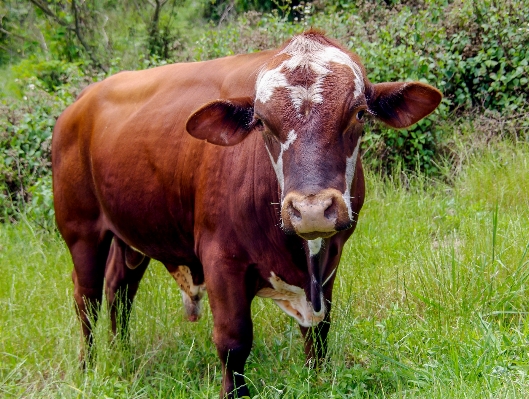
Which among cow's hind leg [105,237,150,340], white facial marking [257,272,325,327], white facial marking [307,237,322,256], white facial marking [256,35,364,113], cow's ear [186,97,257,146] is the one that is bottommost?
cow's hind leg [105,237,150,340]

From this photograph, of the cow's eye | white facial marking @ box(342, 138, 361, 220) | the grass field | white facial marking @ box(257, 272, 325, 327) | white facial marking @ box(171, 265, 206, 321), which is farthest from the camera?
white facial marking @ box(171, 265, 206, 321)

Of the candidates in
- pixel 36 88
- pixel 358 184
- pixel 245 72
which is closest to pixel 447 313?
pixel 358 184

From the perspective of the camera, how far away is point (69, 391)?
12.1ft

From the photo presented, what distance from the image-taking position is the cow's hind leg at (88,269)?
482cm

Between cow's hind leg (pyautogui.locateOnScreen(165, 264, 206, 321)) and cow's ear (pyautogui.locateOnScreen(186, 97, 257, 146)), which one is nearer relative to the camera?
cow's ear (pyautogui.locateOnScreen(186, 97, 257, 146))

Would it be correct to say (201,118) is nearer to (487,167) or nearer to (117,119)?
(117,119)

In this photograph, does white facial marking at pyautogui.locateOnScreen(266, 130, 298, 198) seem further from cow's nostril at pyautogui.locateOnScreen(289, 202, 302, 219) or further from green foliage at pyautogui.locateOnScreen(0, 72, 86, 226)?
green foliage at pyautogui.locateOnScreen(0, 72, 86, 226)

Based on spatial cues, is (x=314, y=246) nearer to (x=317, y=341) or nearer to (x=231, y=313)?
(x=231, y=313)

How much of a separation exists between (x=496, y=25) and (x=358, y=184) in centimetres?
492

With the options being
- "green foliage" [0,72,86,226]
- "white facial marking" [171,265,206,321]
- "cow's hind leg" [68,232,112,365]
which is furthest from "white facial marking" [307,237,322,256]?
"green foliage" [0,72,86,226]

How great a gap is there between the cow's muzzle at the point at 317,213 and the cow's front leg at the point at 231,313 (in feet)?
2.54

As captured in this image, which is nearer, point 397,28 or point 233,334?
point 233,334

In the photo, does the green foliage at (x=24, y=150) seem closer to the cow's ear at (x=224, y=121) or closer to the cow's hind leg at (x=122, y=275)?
the cow's hind leg at (x=122, y=275)

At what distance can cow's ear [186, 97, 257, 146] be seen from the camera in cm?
340
